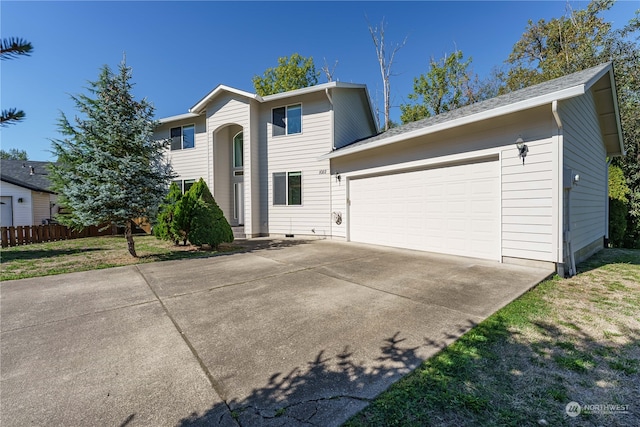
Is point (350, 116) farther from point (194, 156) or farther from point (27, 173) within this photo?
point (27, 173)

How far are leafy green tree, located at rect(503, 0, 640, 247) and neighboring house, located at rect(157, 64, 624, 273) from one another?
13.4ft

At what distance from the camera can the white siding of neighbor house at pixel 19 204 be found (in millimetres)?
14971

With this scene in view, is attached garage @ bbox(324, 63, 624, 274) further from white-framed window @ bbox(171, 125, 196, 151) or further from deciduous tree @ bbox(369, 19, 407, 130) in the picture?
deciduous tree @ bbox(369, 19, 407, 130)

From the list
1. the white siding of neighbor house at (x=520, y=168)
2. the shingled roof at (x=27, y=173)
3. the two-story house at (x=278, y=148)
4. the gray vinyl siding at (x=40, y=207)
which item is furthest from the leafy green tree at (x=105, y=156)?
the shingled roof at (x=27, y=173)

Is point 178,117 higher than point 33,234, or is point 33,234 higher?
point 178,117

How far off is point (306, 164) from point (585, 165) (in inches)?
318

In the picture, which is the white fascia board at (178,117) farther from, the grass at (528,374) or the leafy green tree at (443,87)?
the leafy green tree at (443,87)

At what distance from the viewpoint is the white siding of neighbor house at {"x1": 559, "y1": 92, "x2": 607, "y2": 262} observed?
18.0 feet

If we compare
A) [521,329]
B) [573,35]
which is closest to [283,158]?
[521,329]

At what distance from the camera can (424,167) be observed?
23.1 feet

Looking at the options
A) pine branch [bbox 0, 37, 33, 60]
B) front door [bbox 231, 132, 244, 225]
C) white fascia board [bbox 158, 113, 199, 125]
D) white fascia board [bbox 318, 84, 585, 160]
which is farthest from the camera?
front door [bbox 231, 132, 244, 225]

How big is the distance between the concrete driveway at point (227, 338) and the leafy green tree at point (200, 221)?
9.03 ft

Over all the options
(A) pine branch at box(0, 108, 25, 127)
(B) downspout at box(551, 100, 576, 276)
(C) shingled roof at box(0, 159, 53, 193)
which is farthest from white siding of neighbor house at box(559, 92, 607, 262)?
(C) shingled roof at box(0, 159, 53, 193)

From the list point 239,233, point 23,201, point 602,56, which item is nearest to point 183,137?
point 239,233
